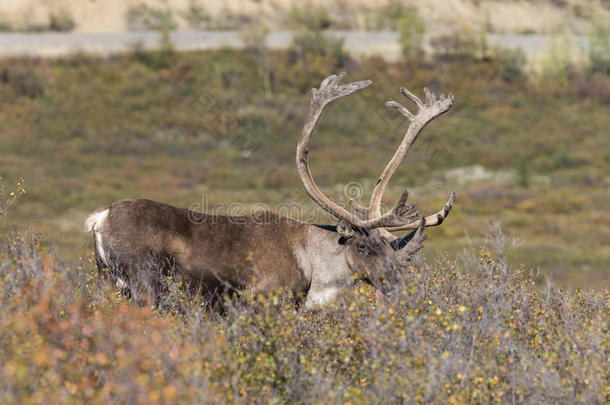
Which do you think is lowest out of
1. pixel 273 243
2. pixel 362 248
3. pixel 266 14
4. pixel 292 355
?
pixel 266 14

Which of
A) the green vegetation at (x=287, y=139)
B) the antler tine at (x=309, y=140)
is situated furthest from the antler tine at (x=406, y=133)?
the green vegetation at (x=287, y=139)

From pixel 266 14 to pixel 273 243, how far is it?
234ft

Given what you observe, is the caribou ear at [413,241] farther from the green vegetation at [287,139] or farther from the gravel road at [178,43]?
the gravel road at [178,43]

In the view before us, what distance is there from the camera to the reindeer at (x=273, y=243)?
23.8 feet

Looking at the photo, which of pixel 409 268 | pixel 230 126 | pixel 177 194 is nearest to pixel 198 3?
pixel 230 126

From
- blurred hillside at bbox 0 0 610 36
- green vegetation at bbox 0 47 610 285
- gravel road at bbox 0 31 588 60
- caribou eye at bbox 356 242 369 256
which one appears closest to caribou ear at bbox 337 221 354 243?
caribou eye at bbox 356 242 369 256

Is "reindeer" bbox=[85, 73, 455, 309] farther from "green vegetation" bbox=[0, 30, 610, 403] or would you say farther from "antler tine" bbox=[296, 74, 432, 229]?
"green vegetation" bbox=[0, 30, 610, 403]

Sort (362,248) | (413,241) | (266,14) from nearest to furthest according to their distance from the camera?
1. (413,241)
2. (362,248)
3. (266,14)

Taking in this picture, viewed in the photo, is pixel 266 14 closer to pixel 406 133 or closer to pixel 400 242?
pixel 406 133

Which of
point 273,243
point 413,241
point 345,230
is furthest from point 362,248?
point 273,243

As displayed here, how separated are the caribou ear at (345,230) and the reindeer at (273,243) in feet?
0.04

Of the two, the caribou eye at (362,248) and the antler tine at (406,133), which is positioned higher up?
the antler tine at (406,133)

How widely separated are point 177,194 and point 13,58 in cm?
2556

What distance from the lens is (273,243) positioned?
7.81 meters
